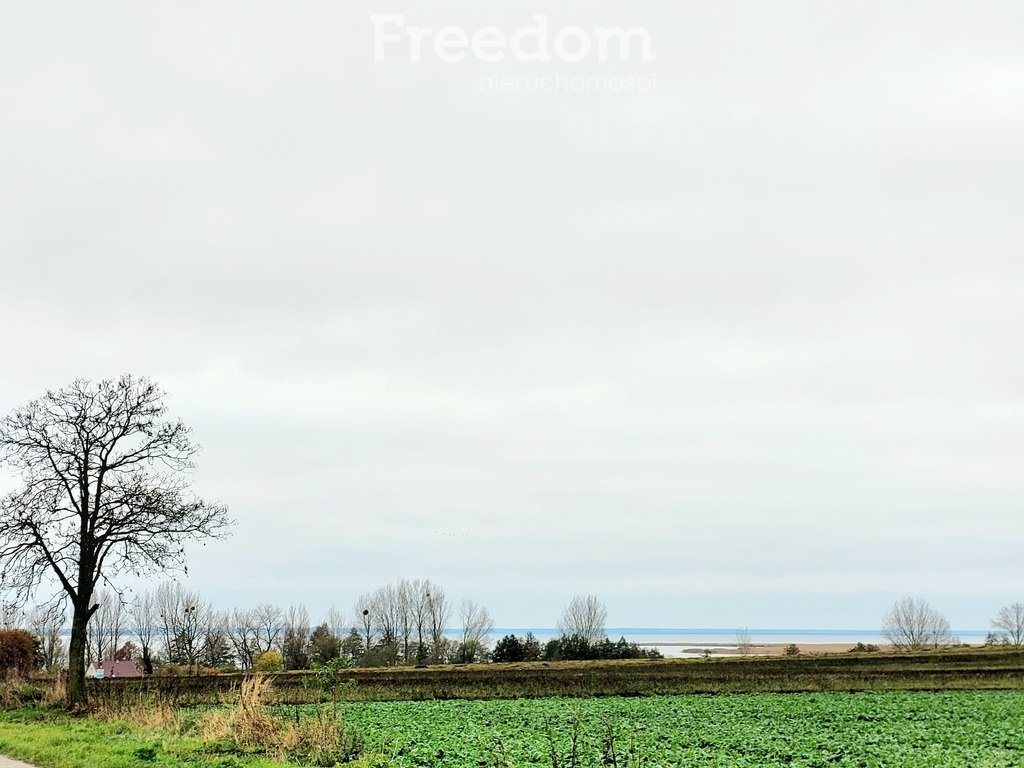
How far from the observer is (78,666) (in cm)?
2711

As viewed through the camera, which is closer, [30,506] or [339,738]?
[339,738]

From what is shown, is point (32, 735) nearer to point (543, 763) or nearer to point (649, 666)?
point (543, 763)

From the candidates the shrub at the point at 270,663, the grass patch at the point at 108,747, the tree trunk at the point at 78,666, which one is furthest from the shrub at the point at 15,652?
the shrub at the point at 270,663

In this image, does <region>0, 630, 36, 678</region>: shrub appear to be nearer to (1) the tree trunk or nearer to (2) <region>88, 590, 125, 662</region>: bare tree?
(1) the tree trunk

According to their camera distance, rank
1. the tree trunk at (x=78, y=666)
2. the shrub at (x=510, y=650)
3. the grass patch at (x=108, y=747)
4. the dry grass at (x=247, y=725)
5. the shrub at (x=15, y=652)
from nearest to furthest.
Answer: the grass patch at (x=108, y=747)
the dry grass at (x=247, y=725)
the tree trunk at (x=78, y=666)
the shrub at (x=15, y=652)
the shrub at (x=510, y=650)

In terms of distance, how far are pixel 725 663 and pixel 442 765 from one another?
109ft

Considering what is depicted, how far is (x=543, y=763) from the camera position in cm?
1653

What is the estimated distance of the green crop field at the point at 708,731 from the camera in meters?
17.8

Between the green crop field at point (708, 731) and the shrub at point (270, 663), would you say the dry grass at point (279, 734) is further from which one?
the shrub at point (270, 663)

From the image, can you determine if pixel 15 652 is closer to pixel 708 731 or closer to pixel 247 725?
pixel 247 725

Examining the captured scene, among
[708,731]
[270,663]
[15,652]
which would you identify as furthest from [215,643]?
[708,731]

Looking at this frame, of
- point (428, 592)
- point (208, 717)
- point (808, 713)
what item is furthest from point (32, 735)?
point (428, 592)

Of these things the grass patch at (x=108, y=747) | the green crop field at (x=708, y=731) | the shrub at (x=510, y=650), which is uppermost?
the grass patch at (x=108, y=747)

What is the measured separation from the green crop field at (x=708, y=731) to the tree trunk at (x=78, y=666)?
8242 millimetres
